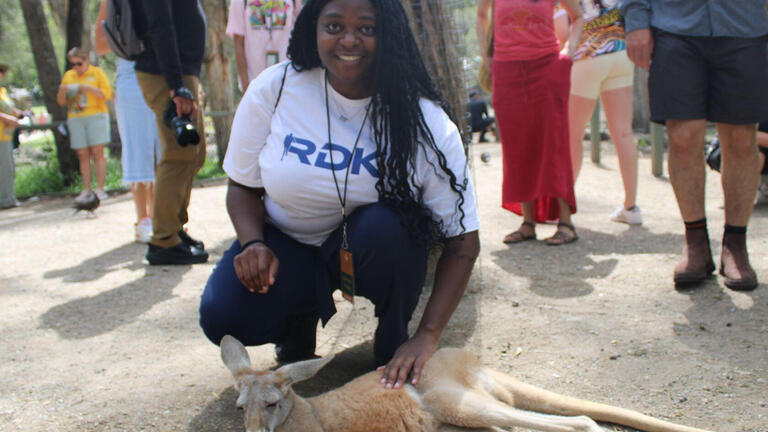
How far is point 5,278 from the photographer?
4648 mm

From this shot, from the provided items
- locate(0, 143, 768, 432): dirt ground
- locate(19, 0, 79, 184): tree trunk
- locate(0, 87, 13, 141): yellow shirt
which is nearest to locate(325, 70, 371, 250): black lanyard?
locate(0, 143, 768, 432): dirt ground

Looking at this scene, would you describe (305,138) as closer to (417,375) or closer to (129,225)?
(417,375)

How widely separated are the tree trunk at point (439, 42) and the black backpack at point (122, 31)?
1.77 meters

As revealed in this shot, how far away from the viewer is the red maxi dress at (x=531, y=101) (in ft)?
14.9

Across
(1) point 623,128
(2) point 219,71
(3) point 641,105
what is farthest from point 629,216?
(2) point 219,71

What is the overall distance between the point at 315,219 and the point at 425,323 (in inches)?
22.0

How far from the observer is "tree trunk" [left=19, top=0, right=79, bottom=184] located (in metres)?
9.48

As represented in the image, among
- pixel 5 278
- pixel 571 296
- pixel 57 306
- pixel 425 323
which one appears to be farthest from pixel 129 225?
pixel 425 323

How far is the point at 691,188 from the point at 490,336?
132 cm

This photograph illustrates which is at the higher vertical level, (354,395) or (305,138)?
(305,138)

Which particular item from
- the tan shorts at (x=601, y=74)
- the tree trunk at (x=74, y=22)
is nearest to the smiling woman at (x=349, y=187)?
the tan shorts at (x=601, y=74)

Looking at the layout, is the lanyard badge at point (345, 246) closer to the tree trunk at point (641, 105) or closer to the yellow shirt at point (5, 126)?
the yellow shirt at point (5, 126)

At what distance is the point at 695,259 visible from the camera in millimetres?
3570

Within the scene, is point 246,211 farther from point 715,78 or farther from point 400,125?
point 715,78
